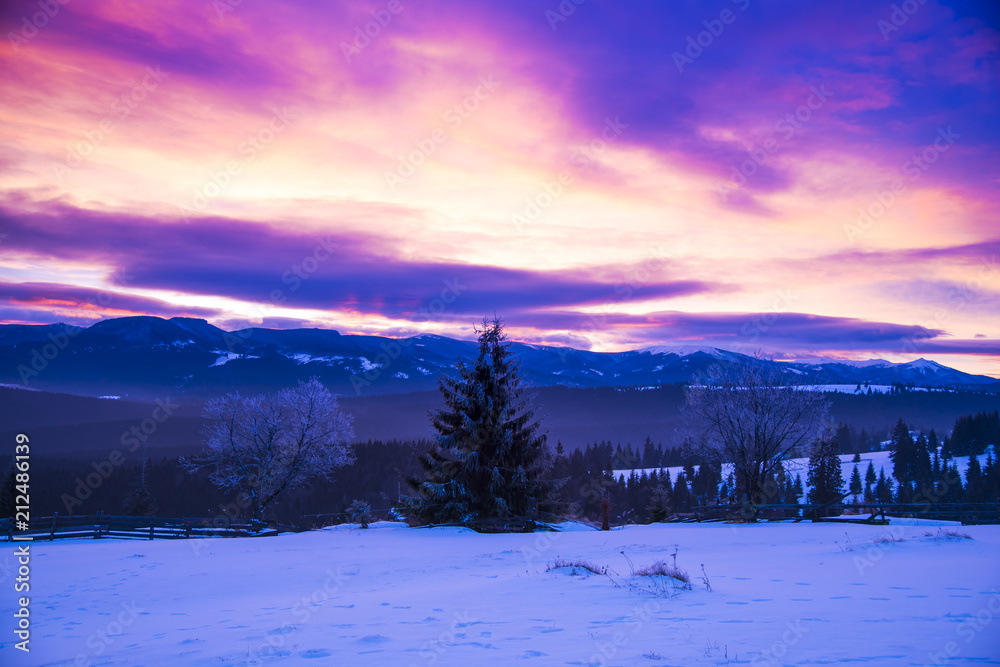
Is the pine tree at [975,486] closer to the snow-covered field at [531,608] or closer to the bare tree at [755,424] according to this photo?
the bare tree at [755,424]

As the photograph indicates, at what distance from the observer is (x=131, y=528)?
34.6 metres

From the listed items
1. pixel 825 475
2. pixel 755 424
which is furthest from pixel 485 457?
pixel 825 475

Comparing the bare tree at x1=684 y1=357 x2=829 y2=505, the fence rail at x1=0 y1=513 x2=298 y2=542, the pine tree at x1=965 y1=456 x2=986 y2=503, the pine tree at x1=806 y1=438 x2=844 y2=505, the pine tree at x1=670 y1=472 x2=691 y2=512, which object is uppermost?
the bare tree at x1=684 y1=357 x2=829 y2=505

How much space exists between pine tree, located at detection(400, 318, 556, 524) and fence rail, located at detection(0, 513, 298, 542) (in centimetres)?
1026

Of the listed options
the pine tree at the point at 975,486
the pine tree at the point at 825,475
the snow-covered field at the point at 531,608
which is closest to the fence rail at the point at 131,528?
the snow-covered field at the point at 531,608

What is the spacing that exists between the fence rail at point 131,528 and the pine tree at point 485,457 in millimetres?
10261

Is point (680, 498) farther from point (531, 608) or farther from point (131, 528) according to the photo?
point (531, 608)

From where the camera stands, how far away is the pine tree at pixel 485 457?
107 feet

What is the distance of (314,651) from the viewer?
8625mm

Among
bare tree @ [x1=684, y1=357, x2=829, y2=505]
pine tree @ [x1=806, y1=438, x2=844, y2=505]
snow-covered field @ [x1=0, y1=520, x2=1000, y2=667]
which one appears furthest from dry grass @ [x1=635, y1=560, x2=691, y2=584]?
pine tree @ [x1=806, y1=438, x2=844, y2=505]

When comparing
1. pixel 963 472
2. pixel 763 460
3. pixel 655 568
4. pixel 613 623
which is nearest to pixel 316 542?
pixel 655 568

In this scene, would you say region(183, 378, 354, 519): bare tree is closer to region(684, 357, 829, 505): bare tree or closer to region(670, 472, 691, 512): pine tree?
region(684, 357, 829, 505): bare tree

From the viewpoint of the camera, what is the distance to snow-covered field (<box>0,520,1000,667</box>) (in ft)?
25.9

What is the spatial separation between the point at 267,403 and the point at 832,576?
155 feet
